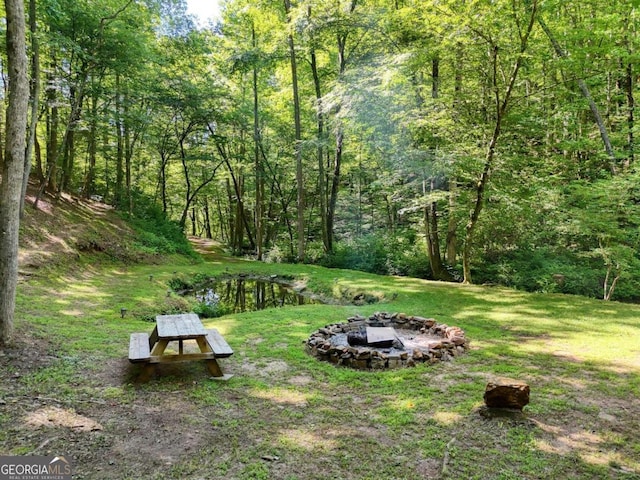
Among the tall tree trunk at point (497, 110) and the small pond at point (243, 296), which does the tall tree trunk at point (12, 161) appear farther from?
the tall tree trunk at point (497, 110)

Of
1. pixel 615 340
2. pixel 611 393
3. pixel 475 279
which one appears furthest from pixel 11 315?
pixel 475 279

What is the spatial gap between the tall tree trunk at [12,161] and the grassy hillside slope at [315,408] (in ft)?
1.88

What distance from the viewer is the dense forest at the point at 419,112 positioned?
7.25 meters

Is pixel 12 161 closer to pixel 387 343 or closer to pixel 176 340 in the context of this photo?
pixel 176 340

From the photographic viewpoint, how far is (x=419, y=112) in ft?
29.0

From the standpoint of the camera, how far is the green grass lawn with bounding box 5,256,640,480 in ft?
7.87

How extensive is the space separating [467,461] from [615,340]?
3.58 meters

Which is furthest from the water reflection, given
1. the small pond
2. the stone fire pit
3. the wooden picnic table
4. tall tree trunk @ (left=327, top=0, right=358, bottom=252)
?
the wooden picnic table

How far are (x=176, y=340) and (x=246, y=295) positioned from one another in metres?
6.71

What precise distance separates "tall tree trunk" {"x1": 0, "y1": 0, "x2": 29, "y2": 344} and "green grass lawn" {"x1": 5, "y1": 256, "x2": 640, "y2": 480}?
59cm

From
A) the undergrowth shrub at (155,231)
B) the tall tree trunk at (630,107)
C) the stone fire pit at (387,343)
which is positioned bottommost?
the stone fire pit at (387,343)

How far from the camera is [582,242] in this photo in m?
9.37

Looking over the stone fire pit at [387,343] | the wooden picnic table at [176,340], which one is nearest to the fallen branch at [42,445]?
the wooden picnic table at [176,340]

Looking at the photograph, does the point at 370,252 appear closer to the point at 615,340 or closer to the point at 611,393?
the point at 615,340
